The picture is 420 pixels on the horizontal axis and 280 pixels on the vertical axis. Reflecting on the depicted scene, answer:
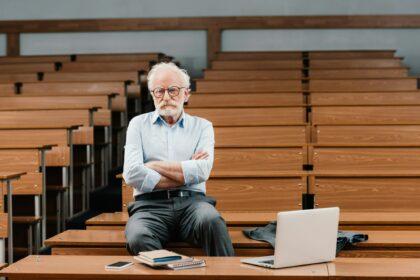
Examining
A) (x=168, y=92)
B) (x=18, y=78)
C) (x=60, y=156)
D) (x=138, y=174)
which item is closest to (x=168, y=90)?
(x=168, y=92)

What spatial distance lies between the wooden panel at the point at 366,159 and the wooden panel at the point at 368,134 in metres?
0.16

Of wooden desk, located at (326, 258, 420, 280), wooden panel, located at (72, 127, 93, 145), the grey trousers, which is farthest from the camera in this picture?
wooden panel, located at (72, 127, 93, 145)

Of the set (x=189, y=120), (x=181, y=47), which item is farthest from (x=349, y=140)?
(x=181, y=47)

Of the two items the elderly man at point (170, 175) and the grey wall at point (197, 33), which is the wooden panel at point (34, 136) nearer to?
the elderly man at point (170, 175)

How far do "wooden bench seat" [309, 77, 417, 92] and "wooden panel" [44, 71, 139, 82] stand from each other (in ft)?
1.45

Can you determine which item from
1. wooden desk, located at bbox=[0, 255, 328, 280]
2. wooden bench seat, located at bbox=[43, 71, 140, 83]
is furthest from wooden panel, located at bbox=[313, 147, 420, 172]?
wooden bench seat, located at bbox=[43, 71, 140, 83]

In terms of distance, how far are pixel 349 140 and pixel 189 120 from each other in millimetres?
475

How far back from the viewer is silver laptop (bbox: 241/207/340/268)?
66 centimetres

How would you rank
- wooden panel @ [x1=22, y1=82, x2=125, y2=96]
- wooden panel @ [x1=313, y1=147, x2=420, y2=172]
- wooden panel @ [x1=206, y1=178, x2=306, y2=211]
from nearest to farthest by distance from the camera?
wooden panel @ [x1=206, y1=178, x2=306, y2=211], wooden panel @ [x1=313, y1=147, x2=420, y2=172], wooden panel @ [x1=22, y1=82, x2=125, y2=96]

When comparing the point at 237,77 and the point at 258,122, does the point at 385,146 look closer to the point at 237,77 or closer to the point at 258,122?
the point at 258,122

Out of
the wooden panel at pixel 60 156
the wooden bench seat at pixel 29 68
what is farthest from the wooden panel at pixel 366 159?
the wooden bench seat at pixel 29 68

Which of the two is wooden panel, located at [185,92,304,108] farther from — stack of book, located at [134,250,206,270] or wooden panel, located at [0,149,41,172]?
stack of book, located at [134,250,206,270]

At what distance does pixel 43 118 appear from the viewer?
1.54 m

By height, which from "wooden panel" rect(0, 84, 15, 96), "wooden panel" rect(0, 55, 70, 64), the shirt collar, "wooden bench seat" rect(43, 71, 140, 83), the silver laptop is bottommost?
the silver laptop
